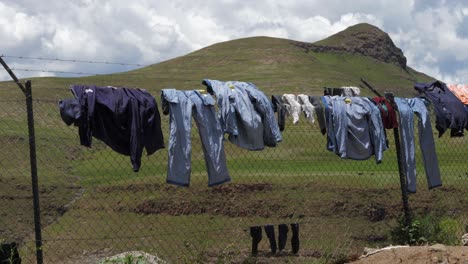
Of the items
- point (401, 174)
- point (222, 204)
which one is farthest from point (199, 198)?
point (401, 174)

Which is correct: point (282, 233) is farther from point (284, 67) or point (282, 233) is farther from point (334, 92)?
point (284, 67)

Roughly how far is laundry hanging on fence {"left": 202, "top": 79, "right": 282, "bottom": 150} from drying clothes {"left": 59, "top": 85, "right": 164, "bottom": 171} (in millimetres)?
850

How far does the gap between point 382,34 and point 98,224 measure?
165m

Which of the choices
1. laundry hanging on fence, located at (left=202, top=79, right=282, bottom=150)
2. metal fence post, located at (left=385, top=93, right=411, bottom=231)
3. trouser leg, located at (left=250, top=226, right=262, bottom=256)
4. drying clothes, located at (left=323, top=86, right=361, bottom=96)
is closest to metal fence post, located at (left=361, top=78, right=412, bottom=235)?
metal fence post, located at (left=385, top=93, right=411, bottom=231)

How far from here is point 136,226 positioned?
19.0 m

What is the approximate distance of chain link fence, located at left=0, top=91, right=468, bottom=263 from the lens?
1644 cm

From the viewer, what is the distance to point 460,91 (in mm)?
10805

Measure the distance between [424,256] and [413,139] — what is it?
2.52 m

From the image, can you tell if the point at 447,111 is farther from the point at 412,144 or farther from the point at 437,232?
the point at 437,232

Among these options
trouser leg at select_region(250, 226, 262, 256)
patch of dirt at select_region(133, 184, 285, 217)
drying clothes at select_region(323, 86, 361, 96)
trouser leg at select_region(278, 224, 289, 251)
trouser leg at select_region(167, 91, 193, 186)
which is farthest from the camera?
patch of dirt at select_region(133, 184, 285, 217)

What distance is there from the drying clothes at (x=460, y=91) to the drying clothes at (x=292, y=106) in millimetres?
3149

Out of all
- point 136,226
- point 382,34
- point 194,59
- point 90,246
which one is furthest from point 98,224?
point 382,34

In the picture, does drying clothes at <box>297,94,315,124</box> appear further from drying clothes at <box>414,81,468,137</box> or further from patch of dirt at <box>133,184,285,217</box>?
patch of dirt at <box>133,184,285,217</box>

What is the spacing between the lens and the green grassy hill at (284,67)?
2955 inches
